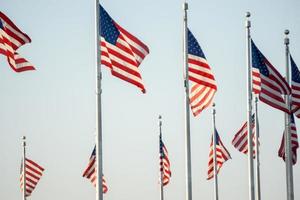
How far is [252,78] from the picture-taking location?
36.3 metres

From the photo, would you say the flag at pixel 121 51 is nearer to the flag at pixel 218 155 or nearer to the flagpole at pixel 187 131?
the flagpole at pixel 187 131

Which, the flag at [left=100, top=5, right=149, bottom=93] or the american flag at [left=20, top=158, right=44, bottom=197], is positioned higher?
the flag at [left=100, top=5, right=149, bottom=93]

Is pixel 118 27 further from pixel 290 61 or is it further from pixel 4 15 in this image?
pixel 290 61

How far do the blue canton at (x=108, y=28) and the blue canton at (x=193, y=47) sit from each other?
3.70 meters

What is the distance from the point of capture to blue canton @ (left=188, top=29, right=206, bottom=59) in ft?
101

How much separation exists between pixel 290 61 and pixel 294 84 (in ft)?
4.80

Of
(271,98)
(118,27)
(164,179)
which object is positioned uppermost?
(118,27)

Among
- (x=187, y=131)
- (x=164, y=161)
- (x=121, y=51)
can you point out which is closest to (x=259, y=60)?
(x=187, y=131)

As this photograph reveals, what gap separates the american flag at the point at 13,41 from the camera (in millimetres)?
29297

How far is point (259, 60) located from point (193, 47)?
3925mm

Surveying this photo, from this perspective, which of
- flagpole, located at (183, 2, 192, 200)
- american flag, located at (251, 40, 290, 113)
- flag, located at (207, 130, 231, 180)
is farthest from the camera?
flag, located at (207, 130, 231, 180)

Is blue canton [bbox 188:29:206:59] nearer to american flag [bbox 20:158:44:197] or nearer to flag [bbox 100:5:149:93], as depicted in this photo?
flag [bbox 100:5:149:93]

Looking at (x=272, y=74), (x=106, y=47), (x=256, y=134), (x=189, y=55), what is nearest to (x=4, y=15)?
(x=106, y=47)

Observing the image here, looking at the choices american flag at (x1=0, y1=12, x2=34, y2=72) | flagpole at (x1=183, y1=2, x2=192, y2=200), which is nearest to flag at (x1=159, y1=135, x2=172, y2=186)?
flagpole at (x1=183, y1=2, x2=192, y2=200)
